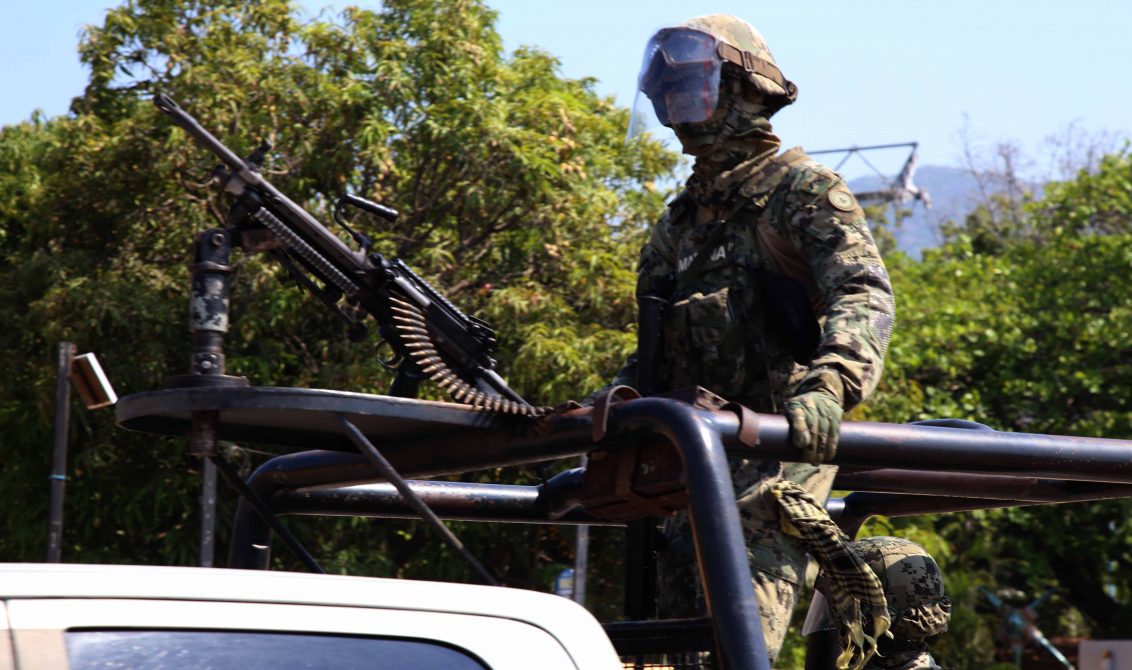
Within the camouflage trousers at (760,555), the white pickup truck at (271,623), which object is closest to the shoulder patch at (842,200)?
the camouflage trousers at (760,555)

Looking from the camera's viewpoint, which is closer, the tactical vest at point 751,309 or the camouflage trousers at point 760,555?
the camouflage trousers at point 760,555

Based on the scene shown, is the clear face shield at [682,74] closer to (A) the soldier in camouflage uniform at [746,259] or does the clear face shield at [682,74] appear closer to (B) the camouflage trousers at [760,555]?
(A) the soldier in camouflage uniform at [746,259]

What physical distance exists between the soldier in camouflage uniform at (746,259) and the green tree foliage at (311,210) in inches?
278

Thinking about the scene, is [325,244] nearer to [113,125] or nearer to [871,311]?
[871,311]

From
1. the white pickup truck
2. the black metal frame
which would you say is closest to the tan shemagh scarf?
the black metal frame

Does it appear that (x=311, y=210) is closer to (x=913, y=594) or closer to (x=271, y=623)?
(x=913, y=594)

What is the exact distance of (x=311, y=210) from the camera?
10953 millimetres

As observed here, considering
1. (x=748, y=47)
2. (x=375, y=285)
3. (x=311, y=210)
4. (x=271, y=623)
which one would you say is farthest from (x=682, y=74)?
(x=311, y=210)

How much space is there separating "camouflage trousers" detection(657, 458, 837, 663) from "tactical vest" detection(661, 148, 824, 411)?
202 millimetres

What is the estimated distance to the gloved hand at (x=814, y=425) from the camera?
2311 mm

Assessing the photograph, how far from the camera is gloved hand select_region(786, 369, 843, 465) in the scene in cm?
231

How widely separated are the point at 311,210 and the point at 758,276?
26.5 feet

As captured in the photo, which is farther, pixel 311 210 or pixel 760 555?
pixel 311 210

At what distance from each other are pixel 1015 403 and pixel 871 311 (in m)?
14.6
